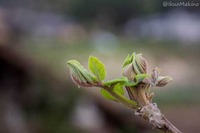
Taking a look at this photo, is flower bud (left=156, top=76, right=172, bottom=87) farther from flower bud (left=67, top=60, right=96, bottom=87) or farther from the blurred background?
the blurred background

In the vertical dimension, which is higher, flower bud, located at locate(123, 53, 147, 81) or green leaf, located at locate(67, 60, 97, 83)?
flower bud, located at locate(123, 53, 147, 81)

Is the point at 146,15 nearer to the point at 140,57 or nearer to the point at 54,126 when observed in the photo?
the point at 54,126

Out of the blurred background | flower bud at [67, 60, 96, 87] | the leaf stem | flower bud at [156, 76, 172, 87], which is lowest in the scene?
the leaf stem

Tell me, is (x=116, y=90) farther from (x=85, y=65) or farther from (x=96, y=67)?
(x=85, y=65)

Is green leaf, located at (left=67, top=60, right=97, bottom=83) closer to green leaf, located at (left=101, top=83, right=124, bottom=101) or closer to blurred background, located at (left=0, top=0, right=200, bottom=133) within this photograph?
green leaf, located at (left=101, top=83, right=124, bottom=101)

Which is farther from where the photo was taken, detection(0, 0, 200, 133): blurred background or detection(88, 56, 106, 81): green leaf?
detection(0, 0, 200, 133): blurred background

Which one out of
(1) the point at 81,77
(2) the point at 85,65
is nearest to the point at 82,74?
(1) the point at 81,77

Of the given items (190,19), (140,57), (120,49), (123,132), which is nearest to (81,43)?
(120,49)

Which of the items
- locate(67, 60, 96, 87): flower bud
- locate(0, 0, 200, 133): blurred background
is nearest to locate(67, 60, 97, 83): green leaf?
locate(67, 60, 96, 87): flower bud
